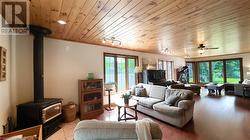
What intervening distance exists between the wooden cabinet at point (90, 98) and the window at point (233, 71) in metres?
9.39

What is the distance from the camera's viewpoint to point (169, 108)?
3.32 meters

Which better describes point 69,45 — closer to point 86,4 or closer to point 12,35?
point 12,35

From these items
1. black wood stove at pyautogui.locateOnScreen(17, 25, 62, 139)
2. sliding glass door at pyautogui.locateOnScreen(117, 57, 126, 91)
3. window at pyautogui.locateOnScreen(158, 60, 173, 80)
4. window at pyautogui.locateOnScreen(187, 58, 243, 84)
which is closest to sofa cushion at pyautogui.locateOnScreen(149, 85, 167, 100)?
sliding glass door at pyautogui.locateOnScreen(117, 57, 126, 91)

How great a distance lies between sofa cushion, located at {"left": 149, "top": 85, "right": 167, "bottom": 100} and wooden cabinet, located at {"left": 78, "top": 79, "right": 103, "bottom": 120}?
1.82 m

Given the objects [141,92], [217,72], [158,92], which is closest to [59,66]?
[141,92]

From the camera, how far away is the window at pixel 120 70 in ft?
17.5

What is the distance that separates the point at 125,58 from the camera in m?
6.01

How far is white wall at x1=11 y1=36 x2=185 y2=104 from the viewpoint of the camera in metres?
3.23

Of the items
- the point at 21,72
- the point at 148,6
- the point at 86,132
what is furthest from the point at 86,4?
the point at 21,72

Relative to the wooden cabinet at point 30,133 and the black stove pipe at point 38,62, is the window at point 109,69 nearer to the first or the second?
the black stove pipe at point 38,62

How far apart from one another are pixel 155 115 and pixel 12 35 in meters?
4.24

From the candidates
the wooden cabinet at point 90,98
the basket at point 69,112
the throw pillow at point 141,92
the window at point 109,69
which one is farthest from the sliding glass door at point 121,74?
the basket at point 69,112

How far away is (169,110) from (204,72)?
29.5ft

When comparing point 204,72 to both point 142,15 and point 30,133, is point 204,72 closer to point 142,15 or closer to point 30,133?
point 142,15
